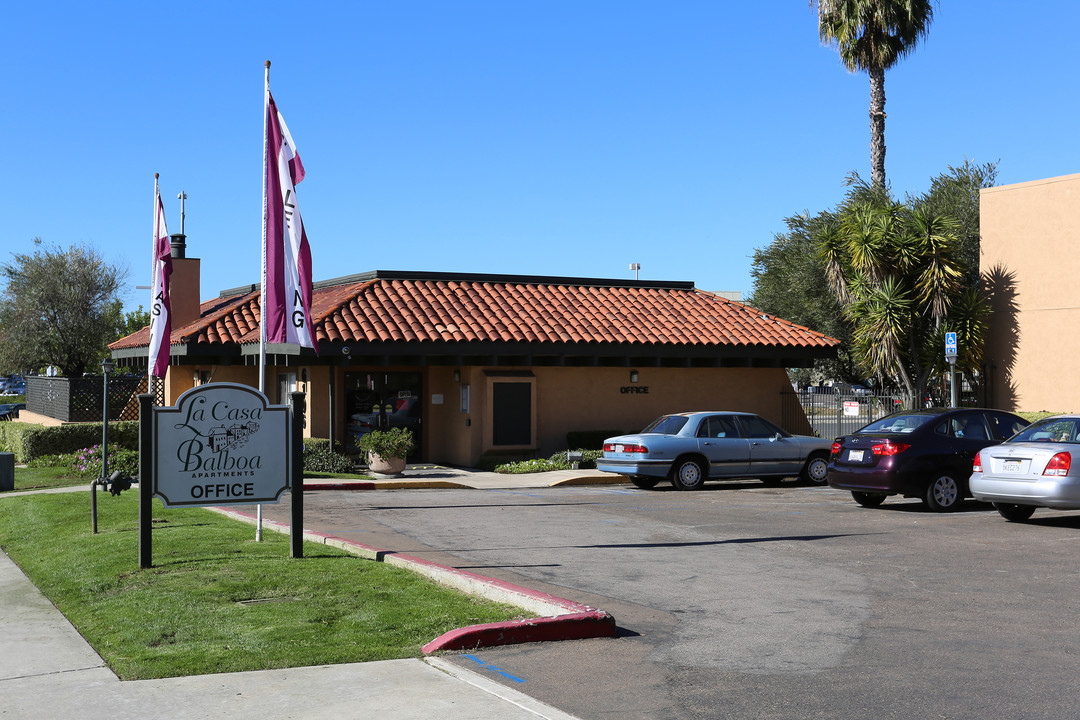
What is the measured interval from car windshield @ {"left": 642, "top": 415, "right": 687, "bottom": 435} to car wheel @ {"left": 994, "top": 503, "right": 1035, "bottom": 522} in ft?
22.1

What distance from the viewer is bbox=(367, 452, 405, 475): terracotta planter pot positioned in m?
22.6

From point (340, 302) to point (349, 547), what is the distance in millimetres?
14986

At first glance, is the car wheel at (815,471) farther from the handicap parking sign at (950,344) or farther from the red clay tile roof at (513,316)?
the red clay tile roof at (513,316)

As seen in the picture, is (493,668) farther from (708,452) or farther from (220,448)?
(708,452)

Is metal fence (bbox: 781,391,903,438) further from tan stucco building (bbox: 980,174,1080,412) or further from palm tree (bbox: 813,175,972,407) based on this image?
tan stucco building (bbox: 980,174,1080,412)

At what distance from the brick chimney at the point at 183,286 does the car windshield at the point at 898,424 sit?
19744mm

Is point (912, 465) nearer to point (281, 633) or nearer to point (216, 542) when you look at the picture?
point (216, 542)

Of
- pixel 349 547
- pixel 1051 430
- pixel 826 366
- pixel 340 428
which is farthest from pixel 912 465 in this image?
pixel 826 366

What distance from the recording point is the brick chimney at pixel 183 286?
98.6 feet

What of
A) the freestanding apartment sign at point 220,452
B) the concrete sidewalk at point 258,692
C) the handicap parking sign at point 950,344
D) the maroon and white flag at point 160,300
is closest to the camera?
the concrete sidewalk at point 258,692

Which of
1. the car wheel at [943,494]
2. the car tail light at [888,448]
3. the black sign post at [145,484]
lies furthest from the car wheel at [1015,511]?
the black sign post at [145,484]

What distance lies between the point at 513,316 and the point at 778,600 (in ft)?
60.8

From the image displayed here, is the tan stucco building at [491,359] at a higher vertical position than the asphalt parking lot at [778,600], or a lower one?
higher

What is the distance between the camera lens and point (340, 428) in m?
25.7
